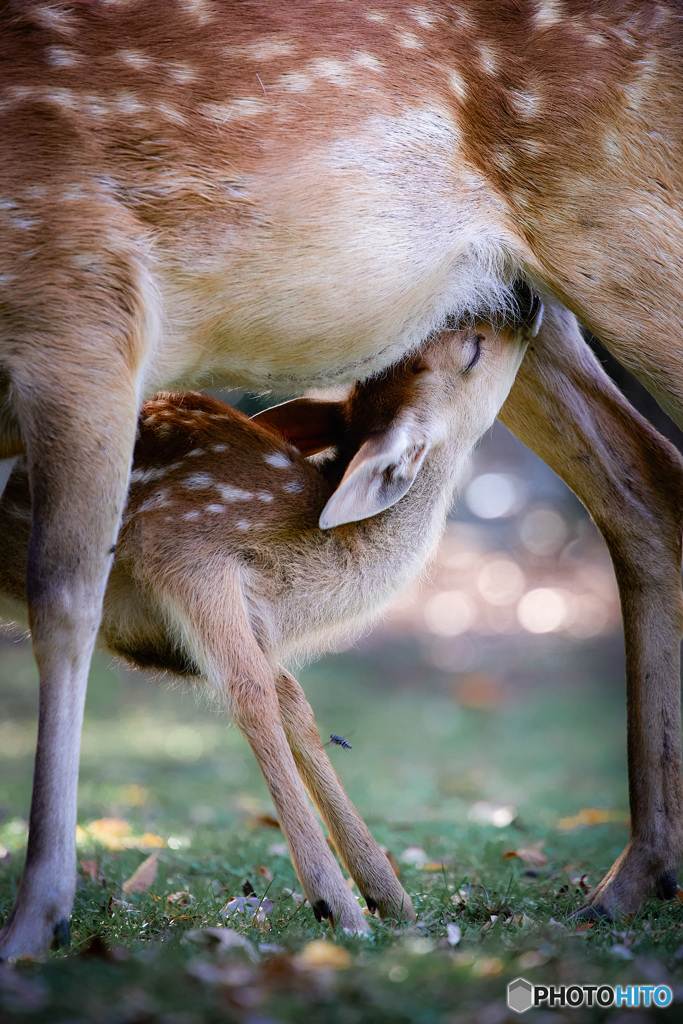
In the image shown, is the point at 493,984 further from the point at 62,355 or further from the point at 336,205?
the point at 336,205

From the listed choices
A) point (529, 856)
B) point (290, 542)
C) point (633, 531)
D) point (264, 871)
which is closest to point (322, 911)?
point (264, 871)

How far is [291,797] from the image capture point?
320 cm

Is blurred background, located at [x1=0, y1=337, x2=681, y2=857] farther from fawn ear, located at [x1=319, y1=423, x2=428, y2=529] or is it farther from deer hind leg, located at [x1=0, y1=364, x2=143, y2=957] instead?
deer hind leg, located at [x1=0, y1=364, x2=143, y2=957]

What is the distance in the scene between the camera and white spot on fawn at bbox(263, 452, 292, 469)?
12.4 feet

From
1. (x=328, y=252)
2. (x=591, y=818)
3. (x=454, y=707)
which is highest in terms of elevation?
(x=328, y=252)

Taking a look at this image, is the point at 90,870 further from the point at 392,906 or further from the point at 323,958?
the point at 323,958

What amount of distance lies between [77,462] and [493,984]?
Answer: 66.8 inches

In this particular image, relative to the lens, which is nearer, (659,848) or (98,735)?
(659,848)

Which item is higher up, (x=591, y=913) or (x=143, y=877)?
(x=591, y=913)

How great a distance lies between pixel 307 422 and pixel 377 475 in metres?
0.66

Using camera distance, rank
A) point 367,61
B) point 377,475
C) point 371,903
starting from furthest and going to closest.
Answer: point 377,475 → point 371,903 → point 367,61

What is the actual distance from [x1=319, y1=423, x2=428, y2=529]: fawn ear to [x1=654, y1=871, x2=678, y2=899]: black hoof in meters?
1.57

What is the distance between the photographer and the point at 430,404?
3.86m

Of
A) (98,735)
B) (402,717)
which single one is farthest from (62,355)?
(402,717)
